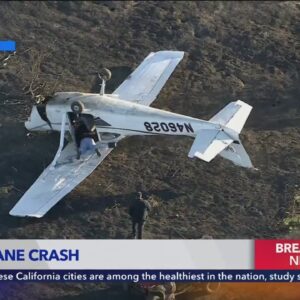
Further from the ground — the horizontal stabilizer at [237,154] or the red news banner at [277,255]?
the horizontal stabilizer at [237,154]

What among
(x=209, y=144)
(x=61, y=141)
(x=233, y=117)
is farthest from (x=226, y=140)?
(x=61, y=141)

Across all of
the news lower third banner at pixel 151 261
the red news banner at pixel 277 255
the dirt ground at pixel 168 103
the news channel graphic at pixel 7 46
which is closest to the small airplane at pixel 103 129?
the dirt ground at pixel 168 103

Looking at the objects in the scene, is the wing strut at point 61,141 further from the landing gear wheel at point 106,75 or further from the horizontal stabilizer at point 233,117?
the horizontal stabilizer at point 233,117

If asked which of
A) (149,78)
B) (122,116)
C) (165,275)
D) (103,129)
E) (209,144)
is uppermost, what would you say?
(209,144)

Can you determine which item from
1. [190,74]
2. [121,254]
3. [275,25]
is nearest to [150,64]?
[190,74]

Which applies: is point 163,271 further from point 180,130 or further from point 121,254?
point 180,130

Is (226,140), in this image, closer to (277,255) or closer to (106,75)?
(277,255)
